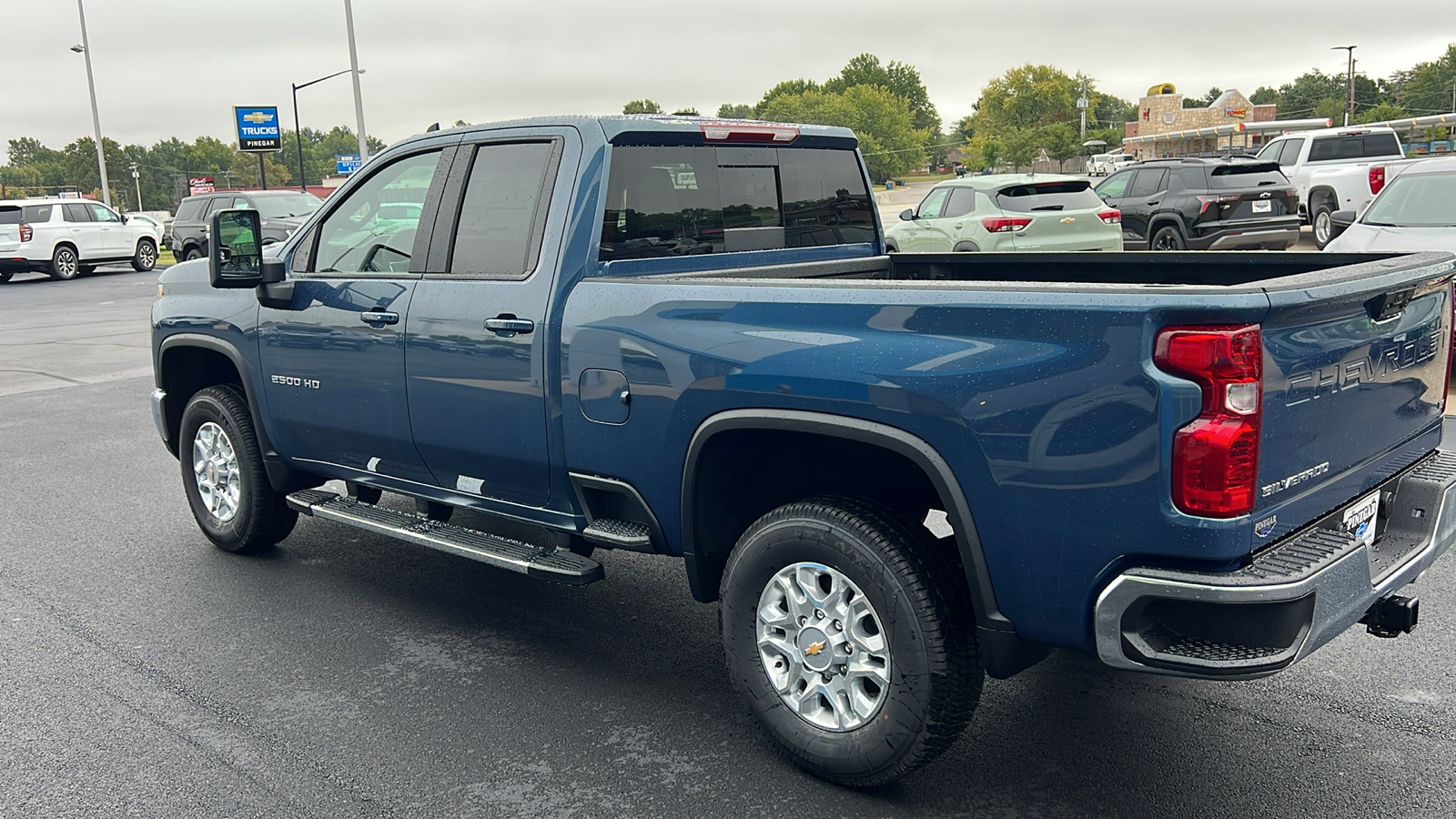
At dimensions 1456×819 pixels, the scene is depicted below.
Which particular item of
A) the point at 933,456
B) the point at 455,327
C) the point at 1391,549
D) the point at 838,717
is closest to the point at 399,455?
the point at 455,327

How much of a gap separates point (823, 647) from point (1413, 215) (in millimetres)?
8982

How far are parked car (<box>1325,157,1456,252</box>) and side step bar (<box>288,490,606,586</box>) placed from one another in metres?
8.37

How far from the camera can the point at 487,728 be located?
12.7 ft

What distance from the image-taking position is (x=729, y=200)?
4625 mm

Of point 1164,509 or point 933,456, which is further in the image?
point 933,456

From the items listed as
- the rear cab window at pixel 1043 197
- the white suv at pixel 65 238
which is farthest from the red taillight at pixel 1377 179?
the white suv at pixel 65 238

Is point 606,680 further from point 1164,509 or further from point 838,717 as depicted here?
point 1164,509

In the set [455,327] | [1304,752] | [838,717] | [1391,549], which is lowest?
[1304,752]

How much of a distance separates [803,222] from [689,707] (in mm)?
2085

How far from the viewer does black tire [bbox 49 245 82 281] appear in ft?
93.5

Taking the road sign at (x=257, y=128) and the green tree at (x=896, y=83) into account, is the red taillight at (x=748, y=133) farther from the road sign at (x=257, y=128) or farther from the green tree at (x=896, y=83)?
the green tree at (x=896, y=83)

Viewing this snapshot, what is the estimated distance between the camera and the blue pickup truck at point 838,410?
2.73 meters

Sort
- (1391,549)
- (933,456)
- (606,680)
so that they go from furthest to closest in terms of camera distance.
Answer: (606,680) < (1391,549) < (933,456)

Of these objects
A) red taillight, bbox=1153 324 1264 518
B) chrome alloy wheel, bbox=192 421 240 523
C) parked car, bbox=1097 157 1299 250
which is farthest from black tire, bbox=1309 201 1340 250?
red taillight, bbox=1153 324 1264 518
